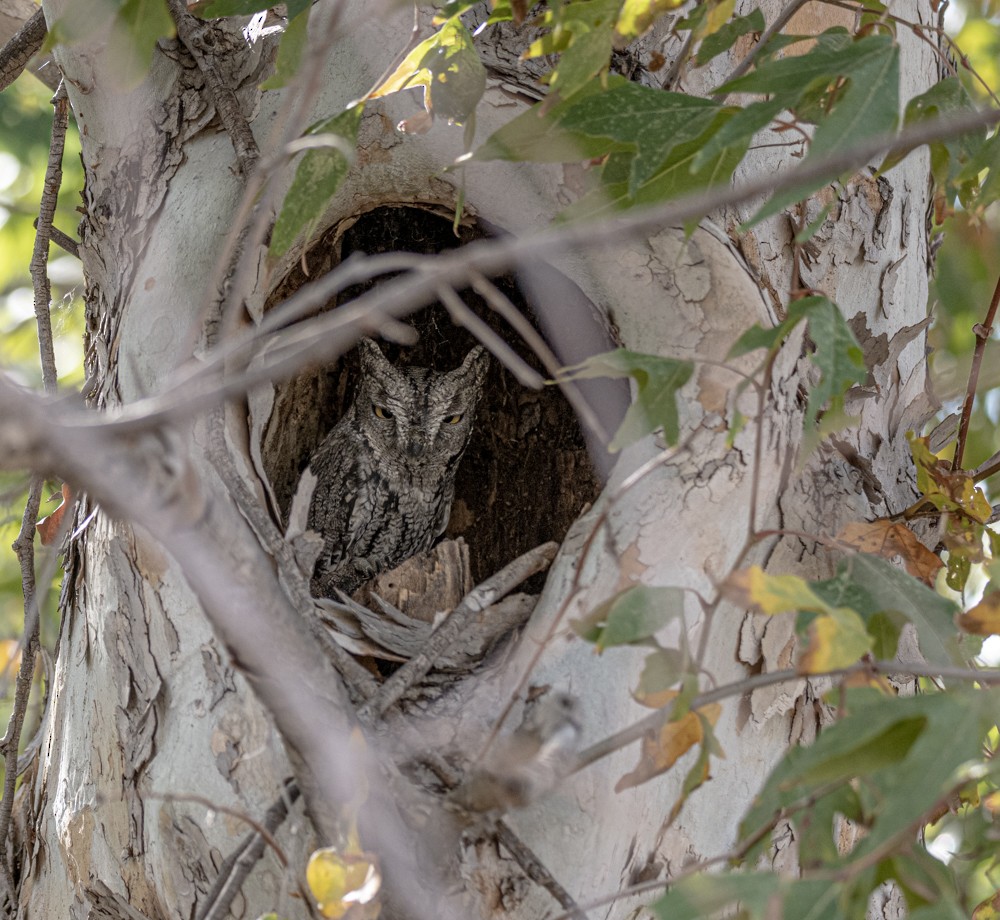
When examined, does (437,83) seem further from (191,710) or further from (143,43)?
(191,710)

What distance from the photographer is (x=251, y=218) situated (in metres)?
1.80

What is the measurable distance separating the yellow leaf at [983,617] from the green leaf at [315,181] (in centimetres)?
99

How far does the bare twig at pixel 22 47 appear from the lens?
7.25ft

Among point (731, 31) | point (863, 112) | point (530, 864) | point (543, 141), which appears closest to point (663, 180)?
point (543, 141)

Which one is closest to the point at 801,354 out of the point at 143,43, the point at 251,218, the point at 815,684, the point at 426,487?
the point at 815,684

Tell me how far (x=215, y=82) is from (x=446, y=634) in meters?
1.10

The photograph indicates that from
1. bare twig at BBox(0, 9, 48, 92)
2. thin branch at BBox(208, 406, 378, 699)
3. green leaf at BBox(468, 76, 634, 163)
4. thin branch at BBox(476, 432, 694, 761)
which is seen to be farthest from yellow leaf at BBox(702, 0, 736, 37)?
bare twig at BBox(0, 9, 48, 92)

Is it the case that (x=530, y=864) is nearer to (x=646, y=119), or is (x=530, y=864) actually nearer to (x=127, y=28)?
(x=646, y=119)

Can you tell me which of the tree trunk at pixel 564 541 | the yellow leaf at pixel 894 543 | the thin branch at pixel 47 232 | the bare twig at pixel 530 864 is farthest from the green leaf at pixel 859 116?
the thin branch at pixel 47 232

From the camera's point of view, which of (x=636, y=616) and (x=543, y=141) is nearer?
(x=636, y=616)

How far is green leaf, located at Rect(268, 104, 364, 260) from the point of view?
1.42 metres

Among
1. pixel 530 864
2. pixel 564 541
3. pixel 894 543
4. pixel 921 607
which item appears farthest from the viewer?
pixel 564 541

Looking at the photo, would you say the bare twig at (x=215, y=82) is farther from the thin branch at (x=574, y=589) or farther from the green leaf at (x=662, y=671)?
the green leaf at (x=662, y=671)

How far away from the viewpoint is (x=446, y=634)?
161cm
